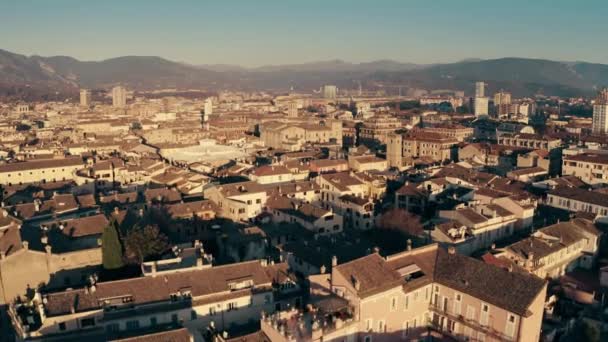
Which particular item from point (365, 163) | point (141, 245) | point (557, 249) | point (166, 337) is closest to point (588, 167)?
point (365, 163)

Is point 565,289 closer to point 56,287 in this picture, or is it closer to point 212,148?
point 56,287

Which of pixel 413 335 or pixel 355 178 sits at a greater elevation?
pixel 355 178

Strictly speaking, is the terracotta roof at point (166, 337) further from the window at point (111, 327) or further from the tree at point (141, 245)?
the tree at point (141, 245)

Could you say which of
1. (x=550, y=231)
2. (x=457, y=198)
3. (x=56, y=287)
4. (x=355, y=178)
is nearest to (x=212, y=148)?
(x=355, y=178)

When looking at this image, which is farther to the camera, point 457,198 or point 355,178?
point 355,178

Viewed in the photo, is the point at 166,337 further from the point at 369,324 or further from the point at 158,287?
the point at 369,324

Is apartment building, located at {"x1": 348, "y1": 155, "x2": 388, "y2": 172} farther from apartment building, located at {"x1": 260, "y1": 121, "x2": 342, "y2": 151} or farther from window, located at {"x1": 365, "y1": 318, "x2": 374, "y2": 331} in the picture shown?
window, located at {"x1": 365, "y1": 318, "x2": 374, "y2": 331}
